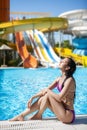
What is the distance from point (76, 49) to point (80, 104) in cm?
1425

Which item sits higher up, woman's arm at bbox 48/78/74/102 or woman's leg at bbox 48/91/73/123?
woman's arm at bbox 48/78/74/102

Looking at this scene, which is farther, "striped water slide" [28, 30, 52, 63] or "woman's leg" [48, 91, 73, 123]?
"striped water slide" [28, 30, 52, 63]

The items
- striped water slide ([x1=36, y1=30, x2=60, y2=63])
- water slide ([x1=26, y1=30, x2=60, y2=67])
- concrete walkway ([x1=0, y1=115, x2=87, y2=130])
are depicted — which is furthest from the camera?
striped water slide ([x1=36, y1=30, x2=60, y2=63])

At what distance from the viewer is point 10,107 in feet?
15.3

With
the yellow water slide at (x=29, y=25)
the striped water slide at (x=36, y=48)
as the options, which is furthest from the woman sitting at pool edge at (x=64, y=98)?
the striped water slide at (x=36, y=48)

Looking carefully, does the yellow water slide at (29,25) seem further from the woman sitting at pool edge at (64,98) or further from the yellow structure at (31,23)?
the woman sitting at pool edge at (64,98)

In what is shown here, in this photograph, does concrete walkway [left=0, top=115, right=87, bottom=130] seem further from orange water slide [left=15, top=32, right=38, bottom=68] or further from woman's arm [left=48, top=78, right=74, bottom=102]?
orange water slide [left=15, top=32, right=38, bottom=68]

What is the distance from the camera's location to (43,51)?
13.7 metres

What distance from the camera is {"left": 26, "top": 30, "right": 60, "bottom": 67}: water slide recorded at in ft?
41.7

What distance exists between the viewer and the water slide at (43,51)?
1272 cm

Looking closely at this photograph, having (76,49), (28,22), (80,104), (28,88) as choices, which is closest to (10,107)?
(80,104)

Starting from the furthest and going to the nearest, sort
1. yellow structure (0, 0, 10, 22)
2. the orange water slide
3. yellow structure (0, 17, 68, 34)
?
1. yellow structure (0, 0, 10, 22)
2. the orange water slide
3. yellow structure (0, 17, 68, 34)

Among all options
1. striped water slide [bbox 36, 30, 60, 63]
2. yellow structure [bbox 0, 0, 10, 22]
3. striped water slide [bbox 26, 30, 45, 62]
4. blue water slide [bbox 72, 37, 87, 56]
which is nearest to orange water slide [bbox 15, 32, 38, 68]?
striped water slide [bbox 26, 30, 45, 62]

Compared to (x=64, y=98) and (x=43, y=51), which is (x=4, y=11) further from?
(x=64, y=98)
